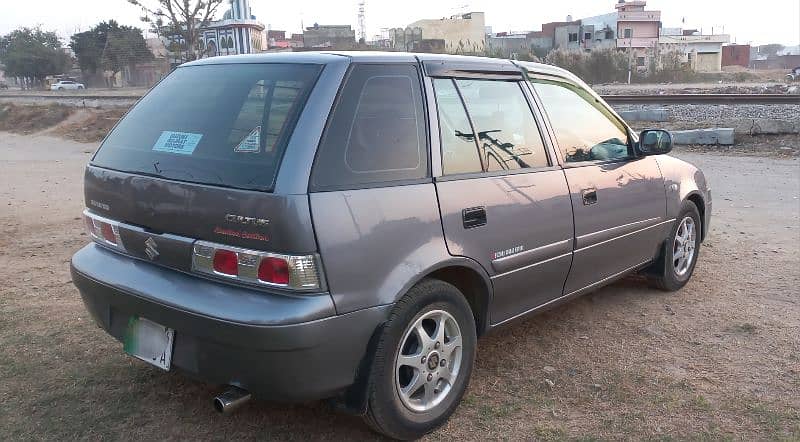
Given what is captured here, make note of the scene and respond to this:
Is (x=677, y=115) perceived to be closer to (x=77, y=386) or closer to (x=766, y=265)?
(x=766, y=265)

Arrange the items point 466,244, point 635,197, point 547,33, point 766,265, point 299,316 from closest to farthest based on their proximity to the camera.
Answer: point 299,316, point 466,244, point 635,197, point 766,265, point 547,33

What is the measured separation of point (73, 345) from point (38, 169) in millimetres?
10224

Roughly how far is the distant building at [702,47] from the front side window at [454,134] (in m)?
58.1

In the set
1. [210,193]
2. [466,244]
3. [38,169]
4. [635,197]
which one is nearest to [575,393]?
[466,244]

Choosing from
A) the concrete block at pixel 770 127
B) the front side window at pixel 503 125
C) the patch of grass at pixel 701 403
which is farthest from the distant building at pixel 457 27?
the patch of grass at pixel 701 403

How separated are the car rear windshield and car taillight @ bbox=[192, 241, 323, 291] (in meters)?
0.26

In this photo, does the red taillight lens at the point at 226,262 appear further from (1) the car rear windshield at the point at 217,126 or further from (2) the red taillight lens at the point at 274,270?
(1) the car rear windshield at the point at 217,126

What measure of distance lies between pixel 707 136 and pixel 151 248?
1306 cm

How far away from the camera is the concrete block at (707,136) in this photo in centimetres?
1341

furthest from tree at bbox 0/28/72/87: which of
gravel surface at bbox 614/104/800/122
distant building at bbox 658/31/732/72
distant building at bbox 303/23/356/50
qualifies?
gravel surface at bbox 614/104/800/122

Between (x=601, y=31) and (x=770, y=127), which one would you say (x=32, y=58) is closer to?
(x=601, y=31)

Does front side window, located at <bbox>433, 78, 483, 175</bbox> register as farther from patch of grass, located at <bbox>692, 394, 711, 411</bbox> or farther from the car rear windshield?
patch of grass, located at <bbox>692, 394, 711, 411</bbox>

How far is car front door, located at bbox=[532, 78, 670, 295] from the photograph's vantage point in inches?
154

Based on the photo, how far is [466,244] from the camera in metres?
3.13
